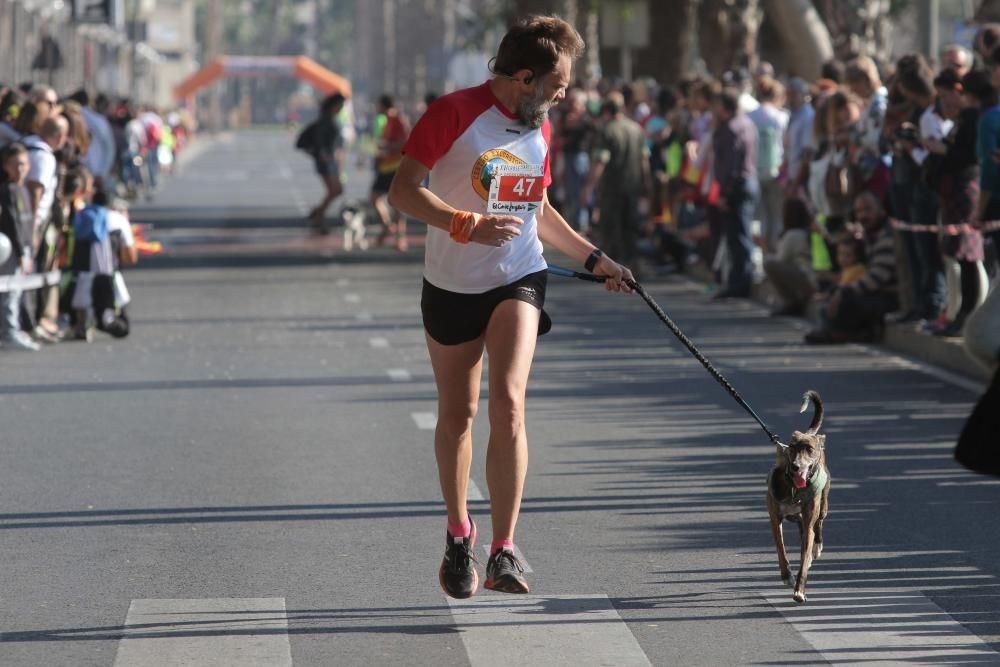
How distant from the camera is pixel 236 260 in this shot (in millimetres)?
27625

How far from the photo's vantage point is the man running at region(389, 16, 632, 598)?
699 centimetres

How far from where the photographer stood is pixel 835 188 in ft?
56.1

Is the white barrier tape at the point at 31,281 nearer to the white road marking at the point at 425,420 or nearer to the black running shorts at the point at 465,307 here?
the white road marking at the point at 425,420

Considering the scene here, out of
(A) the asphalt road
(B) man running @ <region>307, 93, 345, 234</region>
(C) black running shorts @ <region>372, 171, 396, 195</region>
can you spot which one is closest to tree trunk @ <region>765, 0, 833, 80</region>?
(C) black running shorts @ <region>372, 171, 396, 195</region>

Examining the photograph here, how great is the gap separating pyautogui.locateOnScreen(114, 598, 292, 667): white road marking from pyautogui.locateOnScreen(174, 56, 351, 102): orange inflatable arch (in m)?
66.3

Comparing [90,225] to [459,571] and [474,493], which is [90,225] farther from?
[459,571]

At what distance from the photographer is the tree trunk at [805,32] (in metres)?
29.0

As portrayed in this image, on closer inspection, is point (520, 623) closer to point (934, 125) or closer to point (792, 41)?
point (934, 125)

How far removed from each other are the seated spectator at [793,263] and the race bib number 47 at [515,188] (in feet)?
37.0

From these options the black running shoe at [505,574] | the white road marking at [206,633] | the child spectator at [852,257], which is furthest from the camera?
the child spectator at [852,257]

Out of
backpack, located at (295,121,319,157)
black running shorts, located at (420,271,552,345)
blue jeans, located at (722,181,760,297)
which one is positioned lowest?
backpack, located at (295,121,319,157)

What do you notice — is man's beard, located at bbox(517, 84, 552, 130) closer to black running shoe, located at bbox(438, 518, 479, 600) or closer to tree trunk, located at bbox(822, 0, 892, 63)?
black running shoe, located at bbox(438, 518, 479, 600)

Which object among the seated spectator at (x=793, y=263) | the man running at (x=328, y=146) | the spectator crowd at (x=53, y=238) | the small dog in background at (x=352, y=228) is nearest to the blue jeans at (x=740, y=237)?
the seated spectator at (x=793, y=263)

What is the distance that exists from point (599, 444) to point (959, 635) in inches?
183
